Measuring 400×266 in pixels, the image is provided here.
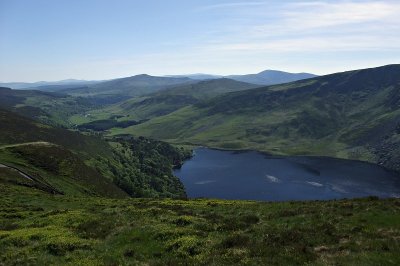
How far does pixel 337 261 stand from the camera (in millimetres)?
24656

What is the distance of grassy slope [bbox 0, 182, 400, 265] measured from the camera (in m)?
26.6

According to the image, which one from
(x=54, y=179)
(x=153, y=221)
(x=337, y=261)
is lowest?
(x=54, y=179)

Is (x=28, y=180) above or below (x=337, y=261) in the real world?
below

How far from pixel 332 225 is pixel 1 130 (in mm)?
153105

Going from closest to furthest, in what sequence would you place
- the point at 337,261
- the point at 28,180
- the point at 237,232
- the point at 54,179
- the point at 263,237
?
the point at 337,261 → the point at 263,237 → the point at 237,232 → the point at 28,180 → the point at 54,179

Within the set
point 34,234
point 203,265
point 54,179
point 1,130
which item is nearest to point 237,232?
point 203,265

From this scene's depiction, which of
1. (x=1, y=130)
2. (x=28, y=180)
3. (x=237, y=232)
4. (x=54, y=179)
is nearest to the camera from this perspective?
(x=237, y=232)

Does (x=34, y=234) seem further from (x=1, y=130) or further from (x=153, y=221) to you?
(x=1, y=130)

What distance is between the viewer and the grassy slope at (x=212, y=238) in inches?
1049

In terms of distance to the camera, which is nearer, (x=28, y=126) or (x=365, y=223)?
(x=365, y=223)

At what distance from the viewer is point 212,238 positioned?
32.5 m

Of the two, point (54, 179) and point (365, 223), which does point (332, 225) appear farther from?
point (54, 179)

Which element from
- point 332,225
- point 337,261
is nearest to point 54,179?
point 332,225

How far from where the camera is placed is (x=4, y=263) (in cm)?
2791
